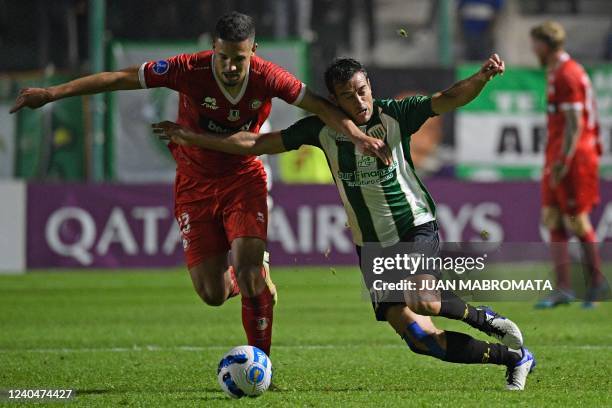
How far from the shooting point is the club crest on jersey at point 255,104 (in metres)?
7.12

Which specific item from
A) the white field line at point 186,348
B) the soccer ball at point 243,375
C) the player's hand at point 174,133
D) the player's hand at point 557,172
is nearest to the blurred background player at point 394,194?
the player's hand at point 174,133

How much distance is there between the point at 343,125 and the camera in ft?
21.5

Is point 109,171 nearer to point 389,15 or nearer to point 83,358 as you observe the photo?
point 389,15

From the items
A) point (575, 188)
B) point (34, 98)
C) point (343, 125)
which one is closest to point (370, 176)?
point (343, 125)

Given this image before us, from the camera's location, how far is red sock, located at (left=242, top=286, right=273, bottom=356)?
278 inches

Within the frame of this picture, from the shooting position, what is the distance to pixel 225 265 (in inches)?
309

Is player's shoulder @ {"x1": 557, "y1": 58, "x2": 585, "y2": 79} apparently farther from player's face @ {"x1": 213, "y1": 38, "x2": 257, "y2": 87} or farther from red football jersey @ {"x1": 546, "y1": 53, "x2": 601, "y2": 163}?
player's face @ {"x1": 213, "y1": 38, "x2": 257, "y2": 87}

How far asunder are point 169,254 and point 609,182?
5353 mm

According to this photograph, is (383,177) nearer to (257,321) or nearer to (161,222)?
(257,321)

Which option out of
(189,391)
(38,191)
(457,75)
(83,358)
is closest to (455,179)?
(457,75)

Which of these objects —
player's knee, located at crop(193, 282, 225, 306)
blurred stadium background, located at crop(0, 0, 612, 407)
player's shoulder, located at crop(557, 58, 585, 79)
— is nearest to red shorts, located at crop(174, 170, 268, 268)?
player's knee, located at crop(193, 282, 225, 306)

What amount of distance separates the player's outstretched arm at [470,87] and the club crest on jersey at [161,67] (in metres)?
1.51

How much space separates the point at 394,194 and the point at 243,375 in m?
1.26

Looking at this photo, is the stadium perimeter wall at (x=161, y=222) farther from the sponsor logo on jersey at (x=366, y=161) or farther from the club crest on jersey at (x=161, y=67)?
the sponsor logo on jersey at (x=366, y=161)
